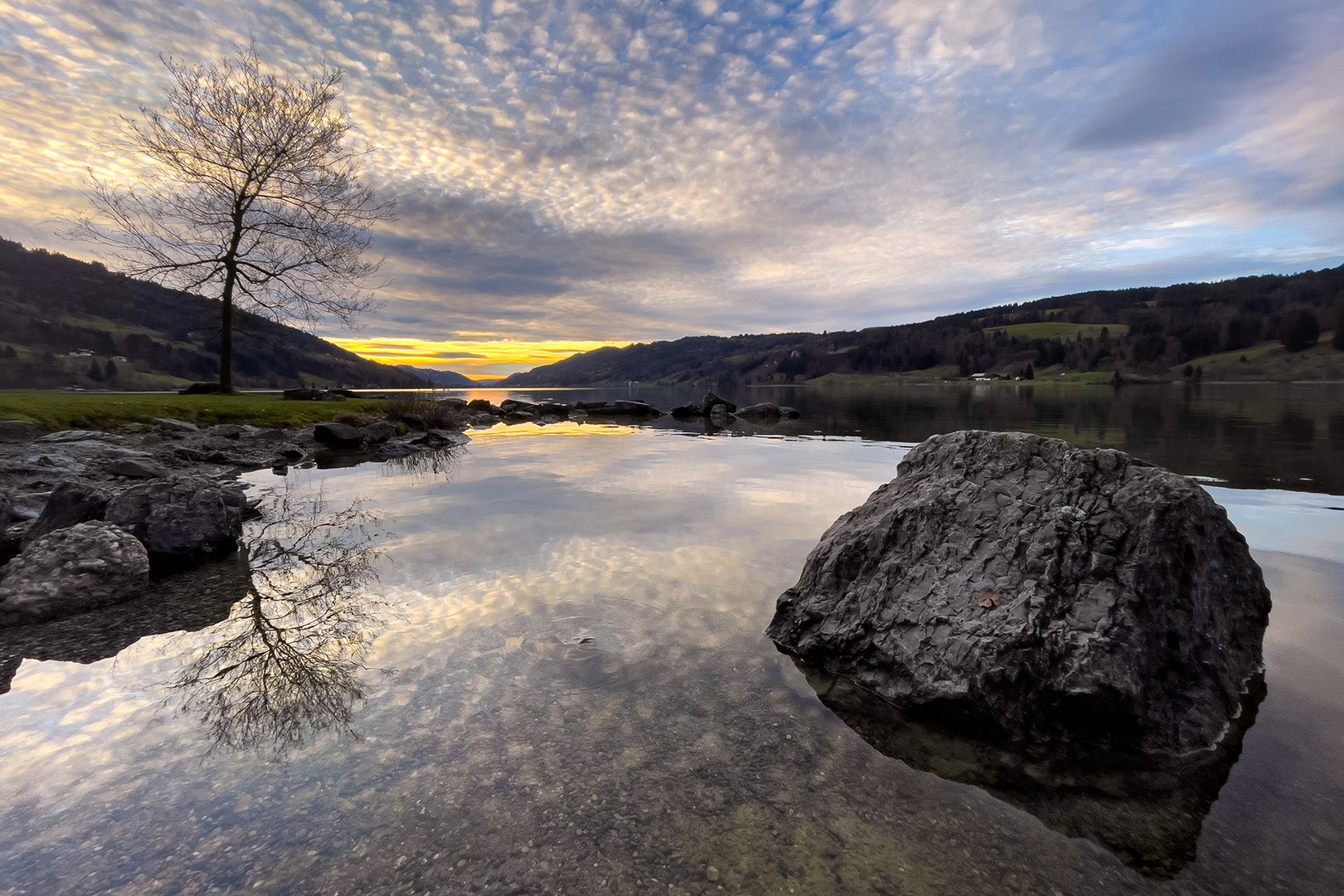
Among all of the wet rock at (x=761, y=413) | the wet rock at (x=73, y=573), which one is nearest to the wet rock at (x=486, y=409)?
the wet rock at (x=761, y=413)

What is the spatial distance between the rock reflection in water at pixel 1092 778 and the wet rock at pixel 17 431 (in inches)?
859

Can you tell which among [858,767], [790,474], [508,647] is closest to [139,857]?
[508,647]

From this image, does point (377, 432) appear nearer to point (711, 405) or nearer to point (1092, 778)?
point (1092, 778)

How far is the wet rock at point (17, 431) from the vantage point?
Result: 14938 mm

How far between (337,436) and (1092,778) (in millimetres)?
26839

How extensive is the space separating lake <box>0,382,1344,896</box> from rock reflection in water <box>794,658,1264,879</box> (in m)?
0.03

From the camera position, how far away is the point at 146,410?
70.5 feet

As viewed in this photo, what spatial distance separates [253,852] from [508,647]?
2748mm

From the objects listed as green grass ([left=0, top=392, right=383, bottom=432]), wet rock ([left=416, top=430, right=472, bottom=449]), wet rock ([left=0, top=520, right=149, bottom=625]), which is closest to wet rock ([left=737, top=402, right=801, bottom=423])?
wet rock ([left=416, top=430, right=472, bottom=449])

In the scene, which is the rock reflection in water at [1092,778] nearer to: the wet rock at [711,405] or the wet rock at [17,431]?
the wet rock at [17,431]

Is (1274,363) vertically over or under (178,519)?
over

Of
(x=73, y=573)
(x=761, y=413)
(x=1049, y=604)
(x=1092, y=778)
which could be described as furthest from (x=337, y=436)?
(x=761, y=413)

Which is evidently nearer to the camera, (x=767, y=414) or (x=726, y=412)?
(x=767, y=414)

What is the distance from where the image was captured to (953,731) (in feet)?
15.6
